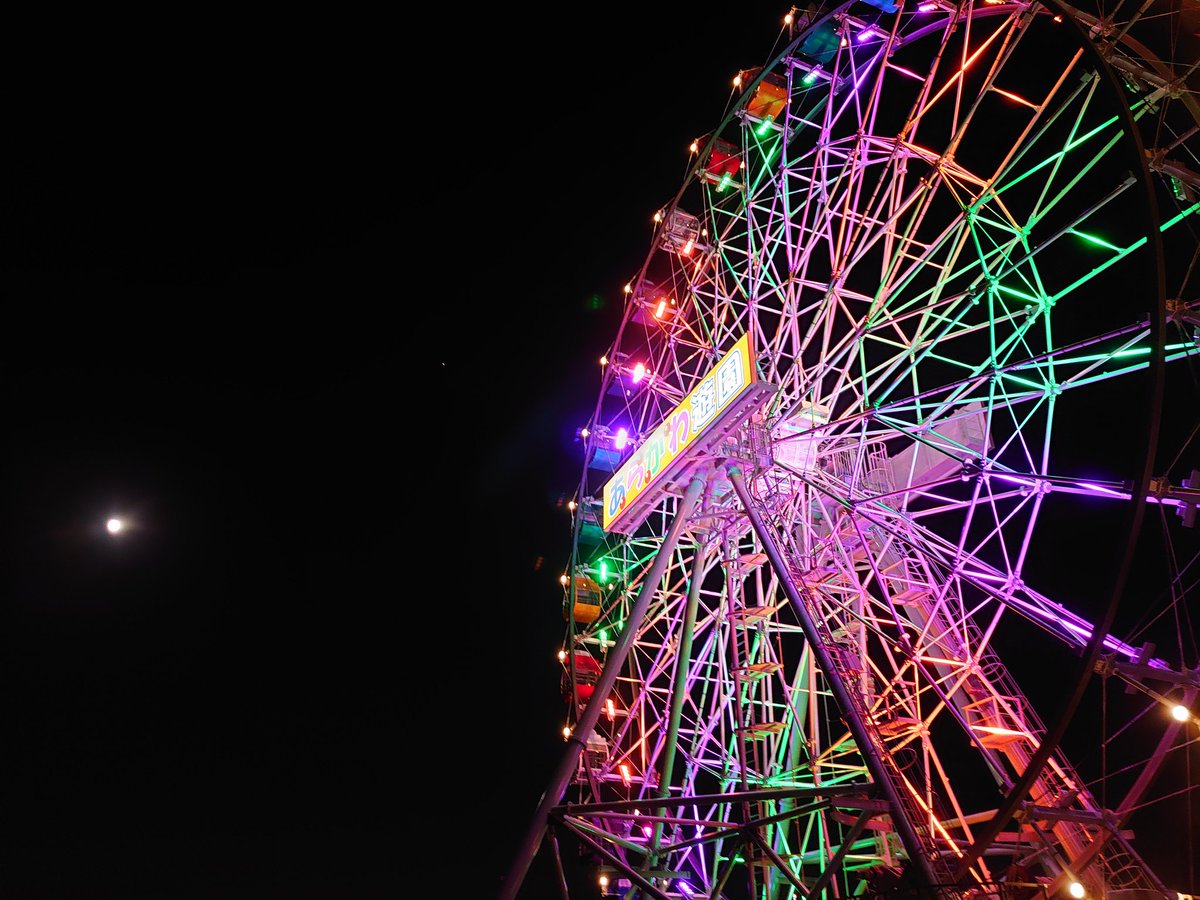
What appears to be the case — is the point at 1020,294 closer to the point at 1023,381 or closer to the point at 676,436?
the point at 1023,381

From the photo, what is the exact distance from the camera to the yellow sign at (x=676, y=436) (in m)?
11.9

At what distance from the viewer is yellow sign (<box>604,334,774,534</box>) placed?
38.9ft

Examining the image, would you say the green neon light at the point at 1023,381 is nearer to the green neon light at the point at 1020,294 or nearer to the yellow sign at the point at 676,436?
the green neon light at the point at 1020,294

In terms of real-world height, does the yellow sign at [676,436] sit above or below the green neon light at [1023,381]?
above

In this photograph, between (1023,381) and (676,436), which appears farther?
(676,436)

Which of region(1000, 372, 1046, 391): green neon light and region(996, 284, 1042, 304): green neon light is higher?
region(996, 284, 1042, 304): green neon light

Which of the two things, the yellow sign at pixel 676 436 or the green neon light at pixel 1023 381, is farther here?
the yellow sign at pixel 676 436

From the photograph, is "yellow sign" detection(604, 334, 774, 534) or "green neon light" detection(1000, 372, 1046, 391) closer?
"green neon light" detection(1000, 372, 1046, 391)

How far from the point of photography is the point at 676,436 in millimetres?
13500

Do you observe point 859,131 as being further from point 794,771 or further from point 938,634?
point 794,771

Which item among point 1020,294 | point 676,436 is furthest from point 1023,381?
point 676,436

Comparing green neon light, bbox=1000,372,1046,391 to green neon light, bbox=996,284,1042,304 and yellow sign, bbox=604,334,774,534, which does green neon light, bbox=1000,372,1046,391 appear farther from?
yellow sign, bbox=604,334,774,534

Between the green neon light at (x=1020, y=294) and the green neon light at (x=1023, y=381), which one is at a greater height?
the green neon light at (x=1020, y=294)

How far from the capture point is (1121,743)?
2073 cm
